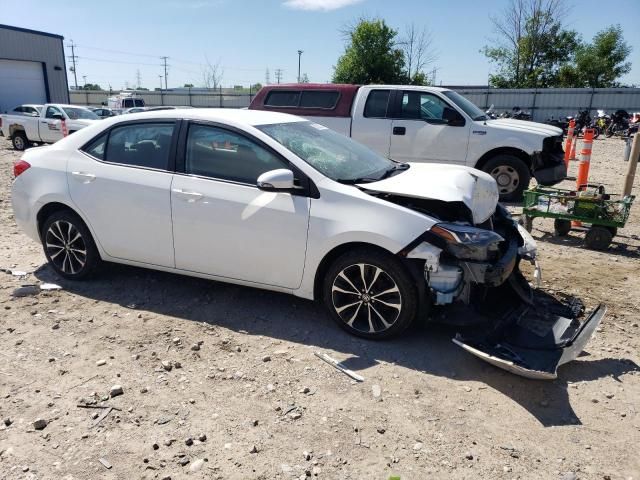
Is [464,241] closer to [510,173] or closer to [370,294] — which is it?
[370,294]

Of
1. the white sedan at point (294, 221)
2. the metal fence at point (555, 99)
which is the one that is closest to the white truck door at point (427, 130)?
the white sedan at point (294, 221)

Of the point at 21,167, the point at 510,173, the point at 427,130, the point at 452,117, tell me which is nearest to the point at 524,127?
the point at 510,173

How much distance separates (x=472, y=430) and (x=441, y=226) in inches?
52.2

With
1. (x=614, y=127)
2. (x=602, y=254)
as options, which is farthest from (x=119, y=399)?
(x=614, y=127)

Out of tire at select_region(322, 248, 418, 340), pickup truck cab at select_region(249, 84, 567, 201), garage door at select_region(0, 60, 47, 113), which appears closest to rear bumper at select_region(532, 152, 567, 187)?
pickup truck cab at select_region(249, 84, 567, 201)

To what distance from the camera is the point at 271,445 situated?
280 centimetres

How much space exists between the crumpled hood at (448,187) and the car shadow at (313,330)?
3.30 ft

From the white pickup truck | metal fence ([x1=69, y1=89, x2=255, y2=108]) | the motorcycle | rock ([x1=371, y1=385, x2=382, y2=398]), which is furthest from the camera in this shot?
metal fence ([x1=69, y1=89, x2=255, y2=108])

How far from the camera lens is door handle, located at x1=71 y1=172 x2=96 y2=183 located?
4613 millimetres

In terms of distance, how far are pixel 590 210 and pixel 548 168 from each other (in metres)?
2.65

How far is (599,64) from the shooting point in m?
45.4

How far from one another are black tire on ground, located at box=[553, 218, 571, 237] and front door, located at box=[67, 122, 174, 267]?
5.07 metres

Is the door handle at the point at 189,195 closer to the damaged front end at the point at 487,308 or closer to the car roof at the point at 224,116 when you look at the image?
the car roof at the point at 224,116

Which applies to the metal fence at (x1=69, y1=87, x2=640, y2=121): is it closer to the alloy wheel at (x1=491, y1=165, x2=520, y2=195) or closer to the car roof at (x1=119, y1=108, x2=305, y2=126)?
the alloy wheel at (x1=491, y1=165, x2=520, y2=195)
